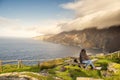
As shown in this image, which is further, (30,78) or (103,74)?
(103,74)

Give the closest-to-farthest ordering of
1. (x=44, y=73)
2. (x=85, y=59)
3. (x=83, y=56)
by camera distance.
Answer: (x=44, y=73) < (x=83, y=56) < (x=85, y=59)

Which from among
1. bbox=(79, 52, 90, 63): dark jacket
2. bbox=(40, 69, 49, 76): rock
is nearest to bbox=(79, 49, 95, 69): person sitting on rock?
bbox=(79, 52, 90, 63): dark jacket

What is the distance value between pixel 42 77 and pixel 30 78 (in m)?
1.08

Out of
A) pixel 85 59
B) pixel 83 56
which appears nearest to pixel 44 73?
pixel 83 56

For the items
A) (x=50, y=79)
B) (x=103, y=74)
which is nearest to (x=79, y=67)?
(x=103, y=74)

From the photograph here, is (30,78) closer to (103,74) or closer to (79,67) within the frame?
(103,74)

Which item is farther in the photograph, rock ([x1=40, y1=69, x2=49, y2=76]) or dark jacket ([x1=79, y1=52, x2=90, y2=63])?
dark jacket ([x1=79, y1=52, x2=90, y2=63])

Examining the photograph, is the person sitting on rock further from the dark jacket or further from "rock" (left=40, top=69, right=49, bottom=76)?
"rock" (left=40, top=69, right=49, bottom=76)

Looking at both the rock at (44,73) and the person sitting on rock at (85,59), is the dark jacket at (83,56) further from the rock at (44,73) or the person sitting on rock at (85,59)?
the rock at (44,73)

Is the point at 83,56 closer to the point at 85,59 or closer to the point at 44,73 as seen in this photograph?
the point at 85,59

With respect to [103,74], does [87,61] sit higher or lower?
higher

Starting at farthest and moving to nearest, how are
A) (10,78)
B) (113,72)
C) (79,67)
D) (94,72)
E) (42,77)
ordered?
(79,67), (94,72), (113,72), (42,77), (10,78)

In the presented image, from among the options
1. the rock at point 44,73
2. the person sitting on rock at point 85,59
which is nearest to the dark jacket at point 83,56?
the person sitting on rock at point 85,59

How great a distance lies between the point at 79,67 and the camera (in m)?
22.9
